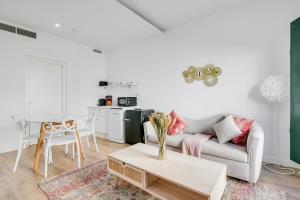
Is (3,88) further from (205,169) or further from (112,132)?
(205,169)

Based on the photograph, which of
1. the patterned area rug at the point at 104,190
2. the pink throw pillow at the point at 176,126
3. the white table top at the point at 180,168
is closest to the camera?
the white table top at the point at 180,168

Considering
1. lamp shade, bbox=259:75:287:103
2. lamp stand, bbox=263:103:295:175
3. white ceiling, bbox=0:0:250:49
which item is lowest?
lamp stand, bbox=263:103:295:175

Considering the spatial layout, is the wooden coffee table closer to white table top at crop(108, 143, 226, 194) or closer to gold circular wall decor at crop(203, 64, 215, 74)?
white table top at crop(108, 143, 226, 194)

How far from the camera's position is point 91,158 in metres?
2.97

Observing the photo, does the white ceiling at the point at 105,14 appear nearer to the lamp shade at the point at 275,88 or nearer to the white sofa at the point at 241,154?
the lamp shade at the point at 275,88

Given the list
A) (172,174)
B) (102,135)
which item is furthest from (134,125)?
(172,174)

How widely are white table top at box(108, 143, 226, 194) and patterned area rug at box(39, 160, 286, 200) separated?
1.32ft

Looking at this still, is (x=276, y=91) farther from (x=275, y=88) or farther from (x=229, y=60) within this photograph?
(x=229, y=60)

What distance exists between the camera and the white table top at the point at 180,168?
4.54 feet

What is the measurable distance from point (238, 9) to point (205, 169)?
9.33 ft

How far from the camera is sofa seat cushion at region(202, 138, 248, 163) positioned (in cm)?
212

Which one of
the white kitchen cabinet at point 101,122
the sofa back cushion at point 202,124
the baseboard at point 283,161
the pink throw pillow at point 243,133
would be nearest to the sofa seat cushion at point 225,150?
the pink throw pillow at point 243,133

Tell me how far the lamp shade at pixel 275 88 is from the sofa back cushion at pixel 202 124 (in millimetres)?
807

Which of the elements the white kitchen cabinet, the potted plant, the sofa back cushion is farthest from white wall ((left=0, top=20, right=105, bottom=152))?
the potted plant
